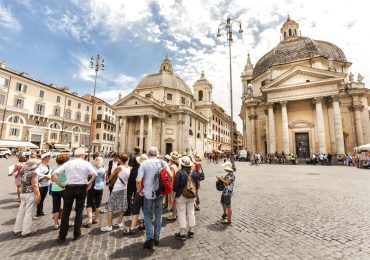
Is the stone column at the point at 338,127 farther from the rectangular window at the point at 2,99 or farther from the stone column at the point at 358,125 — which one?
the rectangular window at the point at 2,99

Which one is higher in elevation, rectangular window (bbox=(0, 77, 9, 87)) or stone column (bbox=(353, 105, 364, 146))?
rectangular window (bbox=(0, 77, 9, 87))

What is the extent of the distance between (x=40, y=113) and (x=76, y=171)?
44.2m

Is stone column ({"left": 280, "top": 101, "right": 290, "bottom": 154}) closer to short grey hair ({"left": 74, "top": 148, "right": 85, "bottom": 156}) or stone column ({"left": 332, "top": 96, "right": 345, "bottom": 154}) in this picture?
stone column ({"left": 332, "top": 96, "right": 345, "bottom": 154})

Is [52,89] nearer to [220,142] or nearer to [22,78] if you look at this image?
[22,78]

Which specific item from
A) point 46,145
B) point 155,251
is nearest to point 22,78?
point 46,145

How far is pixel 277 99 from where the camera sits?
2803 centimetres

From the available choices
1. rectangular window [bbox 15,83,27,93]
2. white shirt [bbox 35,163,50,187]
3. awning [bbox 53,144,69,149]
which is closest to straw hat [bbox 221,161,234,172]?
white shirt [bbox 35,163,50,187]

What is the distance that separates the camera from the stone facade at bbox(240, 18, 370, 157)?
24922 millimetres

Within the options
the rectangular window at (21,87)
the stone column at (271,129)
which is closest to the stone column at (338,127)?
the stone column at (271,129)

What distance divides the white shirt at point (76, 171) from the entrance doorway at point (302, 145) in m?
30.2

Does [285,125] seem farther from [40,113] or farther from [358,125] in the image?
[40,113]

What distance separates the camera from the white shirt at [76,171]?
3.86 metres

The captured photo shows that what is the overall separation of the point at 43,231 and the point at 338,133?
2986 cm

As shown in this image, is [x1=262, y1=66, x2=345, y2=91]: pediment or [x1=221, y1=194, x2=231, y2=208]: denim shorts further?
[x1=262, y1=66, x2=345, y2=91]: pediment
